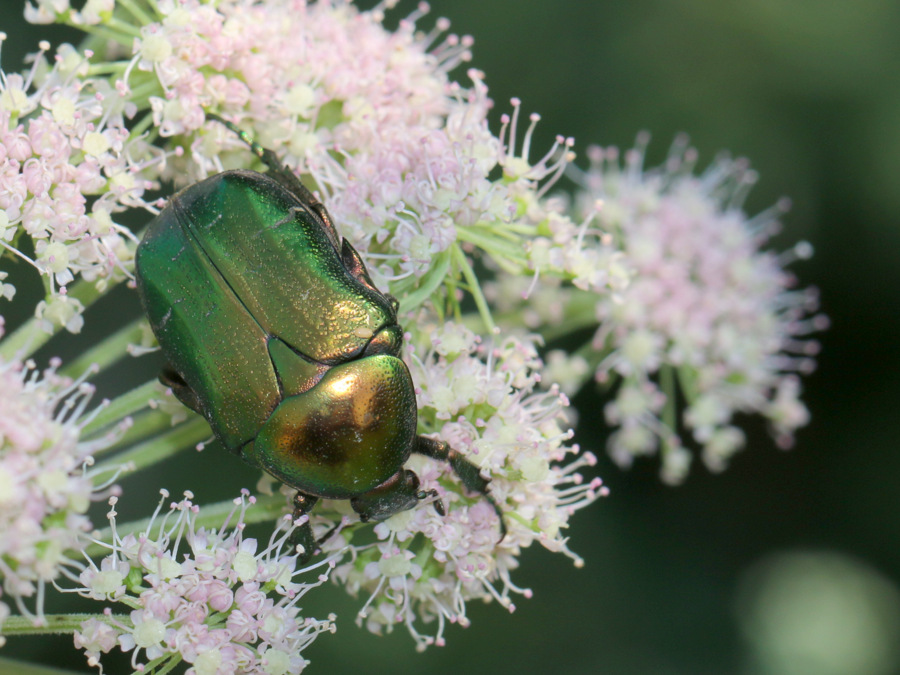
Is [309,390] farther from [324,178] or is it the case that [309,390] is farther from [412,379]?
[324,178]

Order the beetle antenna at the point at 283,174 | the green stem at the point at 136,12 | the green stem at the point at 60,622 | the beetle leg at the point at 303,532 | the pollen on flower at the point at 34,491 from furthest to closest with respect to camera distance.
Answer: the green stem at the point at 136,12, the beetle antenna at the point at 283,174, the beetle leg at the point at 303,532, the green stem at the point at 60,622, the pollen on flower at the point at 34,491

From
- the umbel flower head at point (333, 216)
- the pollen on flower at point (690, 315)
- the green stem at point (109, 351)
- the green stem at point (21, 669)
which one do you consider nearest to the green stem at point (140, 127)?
the umbel flower head at point (333, 216)

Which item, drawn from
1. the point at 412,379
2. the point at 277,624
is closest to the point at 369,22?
the point at 412,379

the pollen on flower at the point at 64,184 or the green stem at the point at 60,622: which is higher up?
the pollen on flower at the point at 64,184

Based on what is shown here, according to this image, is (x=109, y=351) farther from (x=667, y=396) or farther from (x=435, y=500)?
(x=667, y=396)

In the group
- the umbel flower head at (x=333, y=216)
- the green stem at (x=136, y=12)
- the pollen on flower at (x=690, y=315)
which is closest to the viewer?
the umbel flower head at (x=333, y=216)

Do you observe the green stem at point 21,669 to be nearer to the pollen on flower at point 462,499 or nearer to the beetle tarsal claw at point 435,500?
the pollen on flower at point 462,499

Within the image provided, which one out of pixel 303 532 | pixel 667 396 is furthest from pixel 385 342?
pixel 667 396
